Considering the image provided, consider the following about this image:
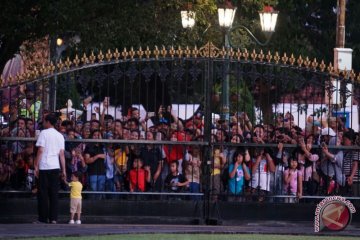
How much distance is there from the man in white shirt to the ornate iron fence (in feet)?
2.49

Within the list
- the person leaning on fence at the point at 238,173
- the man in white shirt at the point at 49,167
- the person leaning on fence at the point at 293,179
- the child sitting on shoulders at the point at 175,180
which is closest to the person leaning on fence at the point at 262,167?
the person leaning on fence at the point at 238,173

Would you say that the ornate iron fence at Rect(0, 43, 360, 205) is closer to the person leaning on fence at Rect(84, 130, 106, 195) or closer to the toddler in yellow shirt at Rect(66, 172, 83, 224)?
the person leaning on fence at Rect(84, 130, 106, 195)

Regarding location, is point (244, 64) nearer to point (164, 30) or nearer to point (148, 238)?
point (148, 238)

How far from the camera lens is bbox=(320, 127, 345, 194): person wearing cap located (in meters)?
21.6

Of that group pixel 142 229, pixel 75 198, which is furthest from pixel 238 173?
pixel 75 198

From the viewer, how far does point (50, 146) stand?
803 inches

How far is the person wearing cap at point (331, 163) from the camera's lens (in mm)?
21641

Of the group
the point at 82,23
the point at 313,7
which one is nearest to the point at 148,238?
the point at 82,23

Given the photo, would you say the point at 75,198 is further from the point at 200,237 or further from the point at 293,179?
the point at 293,179

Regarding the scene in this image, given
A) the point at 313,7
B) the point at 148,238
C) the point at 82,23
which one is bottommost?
the point at 148,238

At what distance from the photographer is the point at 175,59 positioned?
70.3 ft

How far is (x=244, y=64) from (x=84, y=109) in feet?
8.84

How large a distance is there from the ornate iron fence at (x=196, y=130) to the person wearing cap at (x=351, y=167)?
16 millimetres

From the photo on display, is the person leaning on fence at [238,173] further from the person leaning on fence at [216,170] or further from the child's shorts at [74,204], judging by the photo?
the child's shorts at [74,204]
